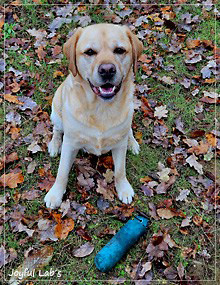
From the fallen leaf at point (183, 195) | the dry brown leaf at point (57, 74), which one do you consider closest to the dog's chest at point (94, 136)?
the fallen leaf at point (183, 195)

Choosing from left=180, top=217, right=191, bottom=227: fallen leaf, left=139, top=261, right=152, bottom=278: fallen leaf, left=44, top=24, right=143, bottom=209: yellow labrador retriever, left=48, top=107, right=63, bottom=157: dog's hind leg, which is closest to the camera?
left=44, top=24, right=143, bottom=209: yellow labrador retriever

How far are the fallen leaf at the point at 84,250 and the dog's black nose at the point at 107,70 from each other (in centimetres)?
180

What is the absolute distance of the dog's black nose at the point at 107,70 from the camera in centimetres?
283

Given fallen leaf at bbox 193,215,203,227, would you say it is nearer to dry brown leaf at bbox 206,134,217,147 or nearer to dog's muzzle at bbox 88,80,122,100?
dry brown leaf at bbox 206,134,217,147

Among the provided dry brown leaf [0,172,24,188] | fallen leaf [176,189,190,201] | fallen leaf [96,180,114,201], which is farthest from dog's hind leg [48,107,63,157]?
fallen leaf [176,189,190,201]

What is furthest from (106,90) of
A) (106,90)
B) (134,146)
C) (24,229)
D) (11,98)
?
(11,98)

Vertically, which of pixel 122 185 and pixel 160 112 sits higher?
pixel 160 112

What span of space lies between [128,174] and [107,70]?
172cm

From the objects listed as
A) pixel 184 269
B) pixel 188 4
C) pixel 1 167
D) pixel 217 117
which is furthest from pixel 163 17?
pixel 184 269

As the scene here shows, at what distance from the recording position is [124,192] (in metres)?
3.92

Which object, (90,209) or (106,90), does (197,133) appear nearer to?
(90,209)

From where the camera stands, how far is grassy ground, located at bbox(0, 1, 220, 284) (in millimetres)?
3445

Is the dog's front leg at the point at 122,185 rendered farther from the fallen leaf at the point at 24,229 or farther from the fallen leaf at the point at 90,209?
the fallen leaf at the point at 24,229

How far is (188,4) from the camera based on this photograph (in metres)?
6.37
